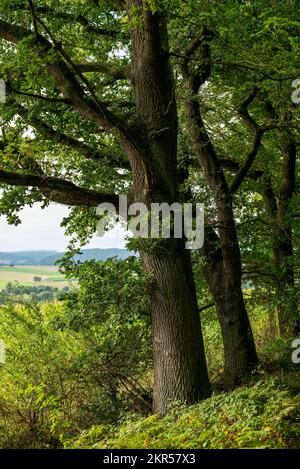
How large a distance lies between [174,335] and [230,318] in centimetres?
265

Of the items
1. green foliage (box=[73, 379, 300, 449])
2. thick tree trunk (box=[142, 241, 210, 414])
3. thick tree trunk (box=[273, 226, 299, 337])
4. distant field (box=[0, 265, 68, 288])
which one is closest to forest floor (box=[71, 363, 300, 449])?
green foliage (box=[73, 379, 300, 449])

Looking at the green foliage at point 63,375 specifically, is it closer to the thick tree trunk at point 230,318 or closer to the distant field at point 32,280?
the distant field at point 32,280

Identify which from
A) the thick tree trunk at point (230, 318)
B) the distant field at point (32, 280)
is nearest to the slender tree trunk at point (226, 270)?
the thick tree trunk at point (230, 318)

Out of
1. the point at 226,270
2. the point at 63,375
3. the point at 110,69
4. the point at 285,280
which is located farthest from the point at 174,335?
the point at 110,69

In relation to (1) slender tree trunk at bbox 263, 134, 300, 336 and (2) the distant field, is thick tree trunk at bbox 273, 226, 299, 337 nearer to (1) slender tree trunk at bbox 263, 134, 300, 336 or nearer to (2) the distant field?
(1) slender tree trunk at bbox 263, 134, 300, 336

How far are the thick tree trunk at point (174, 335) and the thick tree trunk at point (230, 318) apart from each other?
7.38ft

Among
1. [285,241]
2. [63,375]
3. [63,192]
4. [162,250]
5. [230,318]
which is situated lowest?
[63,375]

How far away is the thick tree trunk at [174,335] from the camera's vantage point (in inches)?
381

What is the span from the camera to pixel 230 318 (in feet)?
39.7

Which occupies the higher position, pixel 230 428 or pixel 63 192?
pixel 63 192

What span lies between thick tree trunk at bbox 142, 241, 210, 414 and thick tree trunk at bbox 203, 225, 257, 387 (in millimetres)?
2248

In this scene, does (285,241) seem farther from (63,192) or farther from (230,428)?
(230,428)
